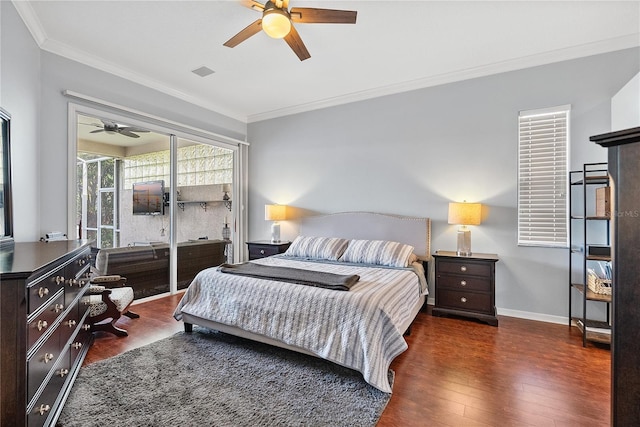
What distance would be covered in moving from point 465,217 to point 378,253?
3.35ft

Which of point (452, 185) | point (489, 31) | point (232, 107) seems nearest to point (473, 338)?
point (452, 185)

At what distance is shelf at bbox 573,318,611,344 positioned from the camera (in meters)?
2.66

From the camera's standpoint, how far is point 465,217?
3.32 m

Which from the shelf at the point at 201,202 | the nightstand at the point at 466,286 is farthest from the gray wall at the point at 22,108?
the nightstand at the point at 466,286

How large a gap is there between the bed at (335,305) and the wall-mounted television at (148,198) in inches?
74.2

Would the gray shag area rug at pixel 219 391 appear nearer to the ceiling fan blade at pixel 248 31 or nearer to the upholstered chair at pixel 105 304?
the upholstered chair at pixel 105 304

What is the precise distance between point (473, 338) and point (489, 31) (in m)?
2.90

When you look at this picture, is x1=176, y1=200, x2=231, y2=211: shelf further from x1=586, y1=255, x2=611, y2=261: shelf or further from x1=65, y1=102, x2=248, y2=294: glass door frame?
x1=586, y1=255, x2=611, y2=261: shelf

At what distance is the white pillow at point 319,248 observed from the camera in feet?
12.5

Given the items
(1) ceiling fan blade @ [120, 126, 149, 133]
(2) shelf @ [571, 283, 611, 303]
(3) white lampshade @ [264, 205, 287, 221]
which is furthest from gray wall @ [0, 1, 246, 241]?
(2) shelf @ [571, 283, 611, 303]

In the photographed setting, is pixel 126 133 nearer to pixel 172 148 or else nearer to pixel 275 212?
pixel 172 148

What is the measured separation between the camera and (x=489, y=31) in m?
2.88

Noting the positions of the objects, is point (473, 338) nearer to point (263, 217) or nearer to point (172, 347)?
point (172, 347)

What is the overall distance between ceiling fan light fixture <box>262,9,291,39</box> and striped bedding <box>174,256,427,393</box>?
1.98 meters
